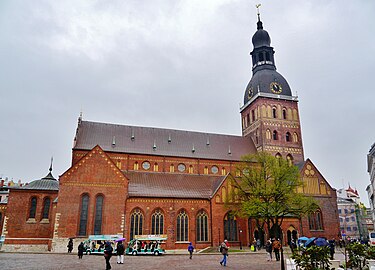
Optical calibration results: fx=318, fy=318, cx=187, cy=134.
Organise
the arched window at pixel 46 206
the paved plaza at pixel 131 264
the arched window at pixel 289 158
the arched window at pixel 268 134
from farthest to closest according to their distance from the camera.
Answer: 1. the arched window at pixel 268 134
2. the arched window at pixel 289 158
3. the arched window at pixel 46 206
4. the paved plaza at pixel 131 264

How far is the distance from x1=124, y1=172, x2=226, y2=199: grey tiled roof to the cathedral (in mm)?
139

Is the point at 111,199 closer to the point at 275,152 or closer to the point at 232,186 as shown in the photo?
the point at 232,186

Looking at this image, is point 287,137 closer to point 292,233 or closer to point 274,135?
point 274,135

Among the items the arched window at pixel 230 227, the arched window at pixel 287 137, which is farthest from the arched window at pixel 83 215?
the arched window at pixel 287 137

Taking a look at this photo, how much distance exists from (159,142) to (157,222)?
1434 cm

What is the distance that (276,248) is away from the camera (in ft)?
82.6

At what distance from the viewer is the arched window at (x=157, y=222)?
40719 mm

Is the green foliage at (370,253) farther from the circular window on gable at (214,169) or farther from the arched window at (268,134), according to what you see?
the arched window at (268,134)

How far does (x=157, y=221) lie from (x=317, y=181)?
26.6m

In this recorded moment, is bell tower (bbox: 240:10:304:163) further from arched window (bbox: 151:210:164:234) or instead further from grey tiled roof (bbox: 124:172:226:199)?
arched window (bbox: 151:210:164:234)

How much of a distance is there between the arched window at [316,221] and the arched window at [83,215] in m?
32.2

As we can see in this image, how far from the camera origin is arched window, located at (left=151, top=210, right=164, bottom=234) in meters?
40.7

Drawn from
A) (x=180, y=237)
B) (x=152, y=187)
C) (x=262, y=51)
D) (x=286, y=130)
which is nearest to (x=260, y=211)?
(x=180, y=237)

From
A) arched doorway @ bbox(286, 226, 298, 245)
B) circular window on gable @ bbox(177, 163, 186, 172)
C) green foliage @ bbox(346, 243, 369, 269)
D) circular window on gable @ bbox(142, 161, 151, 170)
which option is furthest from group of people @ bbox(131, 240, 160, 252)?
green foliage @ bbox(346, 243, 369, 269)
